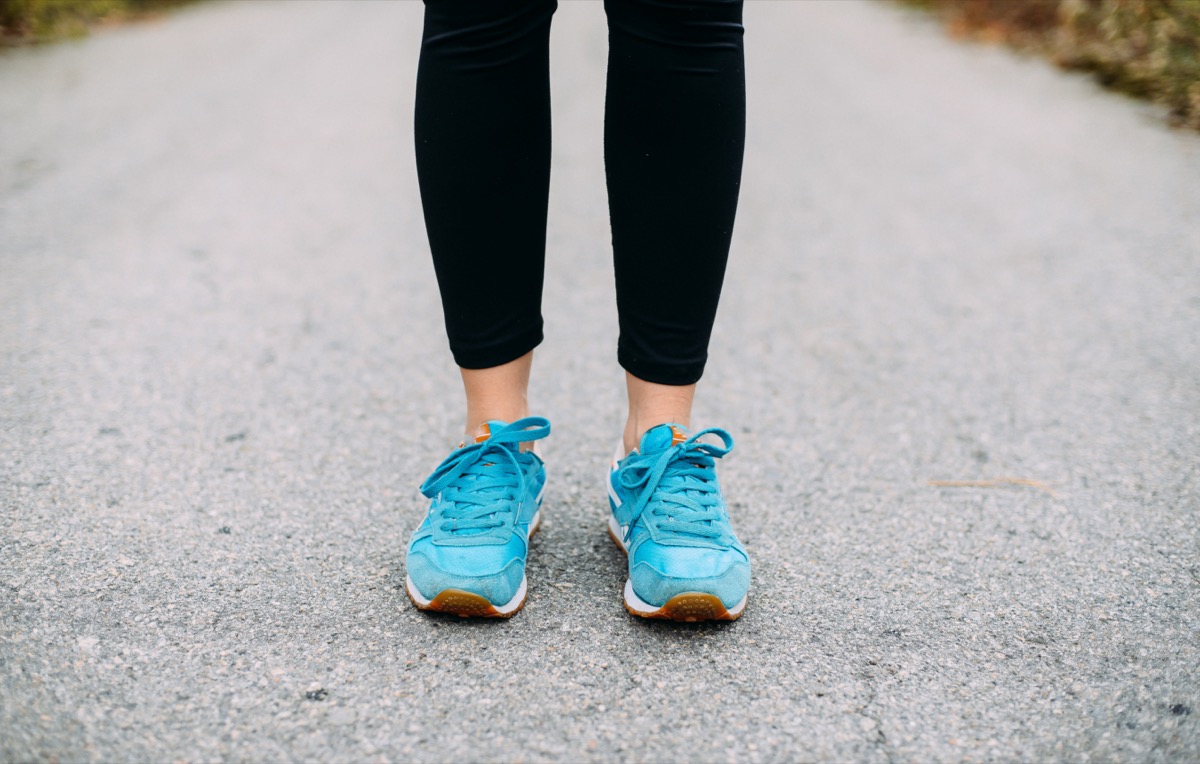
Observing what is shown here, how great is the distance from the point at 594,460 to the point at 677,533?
470 millimetres

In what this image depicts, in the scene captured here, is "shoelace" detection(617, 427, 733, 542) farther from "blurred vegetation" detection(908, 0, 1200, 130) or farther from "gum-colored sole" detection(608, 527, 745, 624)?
"blurred vegetation" detection(908, 0, 1200, 130)

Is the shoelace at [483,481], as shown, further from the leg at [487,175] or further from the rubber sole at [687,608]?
the rubber sole at [687,608]

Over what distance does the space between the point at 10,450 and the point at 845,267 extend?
77.5 inches

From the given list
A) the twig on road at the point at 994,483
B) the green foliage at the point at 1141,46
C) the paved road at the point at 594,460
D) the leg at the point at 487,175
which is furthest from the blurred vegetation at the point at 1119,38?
the leg at the point at 487,175

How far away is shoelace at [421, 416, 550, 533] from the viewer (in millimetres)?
1206

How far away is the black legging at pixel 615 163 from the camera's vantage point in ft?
3.69

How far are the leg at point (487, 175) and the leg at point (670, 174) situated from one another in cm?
10

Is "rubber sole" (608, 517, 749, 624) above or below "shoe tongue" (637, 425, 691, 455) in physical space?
below

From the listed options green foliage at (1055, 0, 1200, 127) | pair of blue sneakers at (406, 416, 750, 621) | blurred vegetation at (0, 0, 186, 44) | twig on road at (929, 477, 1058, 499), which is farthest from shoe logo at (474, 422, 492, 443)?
blurred vegetation at (0, 0, 186, 44)

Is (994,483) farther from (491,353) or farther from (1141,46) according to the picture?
(1141,46)

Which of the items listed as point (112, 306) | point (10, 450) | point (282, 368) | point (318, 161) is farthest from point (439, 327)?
point (318, 161)

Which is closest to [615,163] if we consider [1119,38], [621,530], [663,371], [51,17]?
[663,371]

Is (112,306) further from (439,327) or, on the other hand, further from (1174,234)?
(1174,234)

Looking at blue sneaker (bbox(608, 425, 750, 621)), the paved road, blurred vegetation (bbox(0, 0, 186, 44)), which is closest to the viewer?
the paved road
